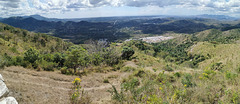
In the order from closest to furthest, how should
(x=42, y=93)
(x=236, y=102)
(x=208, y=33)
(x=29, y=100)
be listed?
(x=236, y=102) < (x=29, y=100) < (x=42, y=93) < (x=208, y=33)

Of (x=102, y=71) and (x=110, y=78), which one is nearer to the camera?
(x=110, y=78)

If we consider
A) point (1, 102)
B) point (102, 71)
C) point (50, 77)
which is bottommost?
point (102, 71)

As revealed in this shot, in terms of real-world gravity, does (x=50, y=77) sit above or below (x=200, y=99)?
below

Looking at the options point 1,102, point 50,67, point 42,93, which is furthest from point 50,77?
point 1,102

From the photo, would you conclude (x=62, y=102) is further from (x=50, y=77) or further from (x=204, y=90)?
(x=204, y=90)

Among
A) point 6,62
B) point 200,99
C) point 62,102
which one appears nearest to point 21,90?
point 62,102

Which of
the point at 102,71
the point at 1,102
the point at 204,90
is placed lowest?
the point at 102,71

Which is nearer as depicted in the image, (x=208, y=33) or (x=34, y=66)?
(x=34, y=66)

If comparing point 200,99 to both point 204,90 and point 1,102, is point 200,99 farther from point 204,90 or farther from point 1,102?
point 1,102

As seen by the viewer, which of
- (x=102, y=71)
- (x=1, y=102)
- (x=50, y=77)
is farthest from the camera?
(x=102, y=71)
